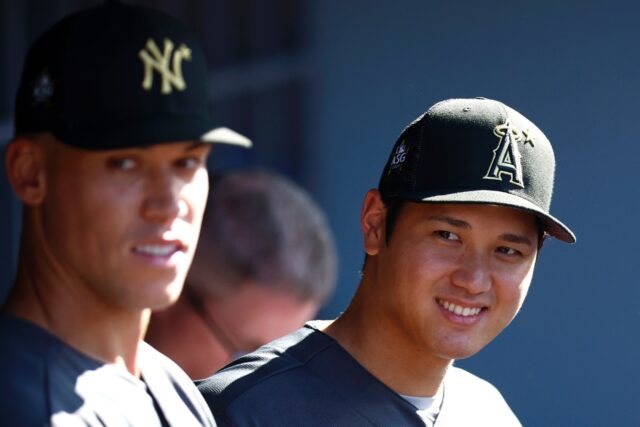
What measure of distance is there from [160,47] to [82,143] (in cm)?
24

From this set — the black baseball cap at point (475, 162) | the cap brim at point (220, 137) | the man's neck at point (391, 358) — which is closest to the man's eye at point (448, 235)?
the black baseball cap at point (475, 162)

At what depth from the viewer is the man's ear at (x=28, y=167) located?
2.09 meters

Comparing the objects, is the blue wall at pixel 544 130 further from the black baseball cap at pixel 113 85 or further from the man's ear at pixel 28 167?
the man's ear at pixel 28 167

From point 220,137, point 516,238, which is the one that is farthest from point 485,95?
point 220,137

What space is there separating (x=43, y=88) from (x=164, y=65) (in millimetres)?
213

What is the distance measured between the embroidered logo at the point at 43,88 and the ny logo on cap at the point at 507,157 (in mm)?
1070

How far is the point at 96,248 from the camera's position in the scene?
205 cm

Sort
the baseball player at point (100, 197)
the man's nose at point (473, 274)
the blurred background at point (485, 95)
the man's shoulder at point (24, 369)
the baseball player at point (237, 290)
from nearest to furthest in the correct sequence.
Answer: the man's shoulder at point (24, 369) → the baseball player at point (100, 197) → the man's nose at point (473, 274) → the baseball player at point (237, 290) → the blurred background at point (485, 95)

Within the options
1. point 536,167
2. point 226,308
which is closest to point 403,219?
point 536,167

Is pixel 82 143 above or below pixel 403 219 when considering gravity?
above

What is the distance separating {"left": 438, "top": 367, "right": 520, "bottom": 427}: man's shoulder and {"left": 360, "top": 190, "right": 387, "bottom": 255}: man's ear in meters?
0.37

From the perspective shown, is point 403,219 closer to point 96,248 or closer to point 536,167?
point 536,167

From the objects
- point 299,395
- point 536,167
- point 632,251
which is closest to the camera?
point 299,395

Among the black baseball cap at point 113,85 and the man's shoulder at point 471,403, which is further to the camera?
the man's shoulder at point 471,403
